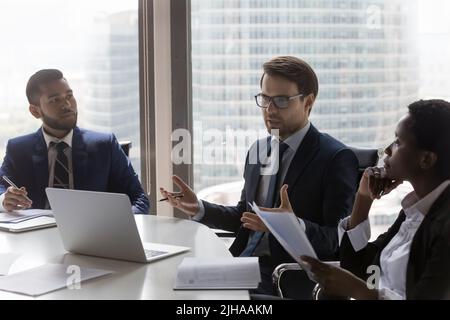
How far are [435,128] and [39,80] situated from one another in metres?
2.09

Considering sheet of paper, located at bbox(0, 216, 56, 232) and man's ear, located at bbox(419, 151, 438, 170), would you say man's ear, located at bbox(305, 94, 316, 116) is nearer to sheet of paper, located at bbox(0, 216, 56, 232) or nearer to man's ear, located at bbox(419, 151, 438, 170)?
man's ear, located at bbox(419, 151, 438, 170)

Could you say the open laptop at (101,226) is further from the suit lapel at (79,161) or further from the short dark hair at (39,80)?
the short dark hair at (39,80)

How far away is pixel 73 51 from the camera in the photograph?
3.65 meters

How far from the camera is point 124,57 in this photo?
Answer: 369cm

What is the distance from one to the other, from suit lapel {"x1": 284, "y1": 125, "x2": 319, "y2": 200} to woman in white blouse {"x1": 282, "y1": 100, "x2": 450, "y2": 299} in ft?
1.89

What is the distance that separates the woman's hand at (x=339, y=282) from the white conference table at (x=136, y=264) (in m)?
0.21

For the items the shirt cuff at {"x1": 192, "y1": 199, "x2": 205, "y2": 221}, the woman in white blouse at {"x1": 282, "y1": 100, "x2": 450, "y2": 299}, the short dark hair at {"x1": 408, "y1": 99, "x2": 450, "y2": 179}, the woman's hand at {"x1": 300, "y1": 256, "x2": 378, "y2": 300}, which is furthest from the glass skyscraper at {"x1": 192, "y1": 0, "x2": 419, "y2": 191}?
the woman's hand at {"x1": 300, "y1": 256, "x2": 378, "y2": 300}

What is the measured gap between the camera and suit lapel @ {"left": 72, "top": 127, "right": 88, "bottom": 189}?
2.96 metres

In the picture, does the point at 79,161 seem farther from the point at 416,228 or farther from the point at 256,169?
the point at 416,228

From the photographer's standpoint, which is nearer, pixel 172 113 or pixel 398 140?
pixel 398 140

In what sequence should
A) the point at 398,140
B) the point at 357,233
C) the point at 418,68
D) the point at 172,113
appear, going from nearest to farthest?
the point at 398,140, the point at 357,233, the point at 418,68, the point at 172,113
